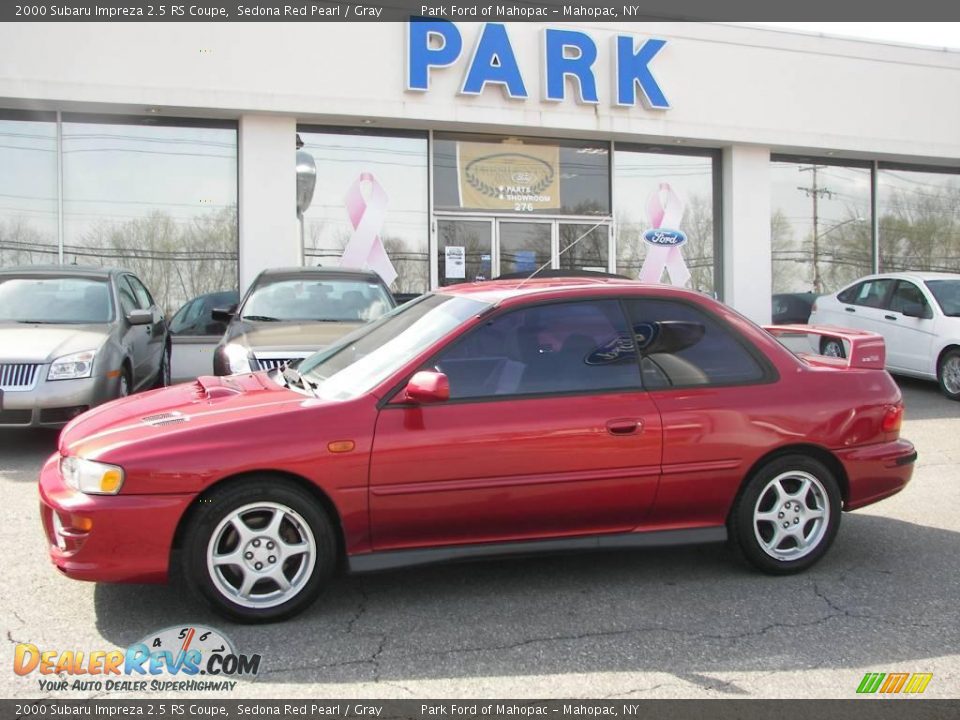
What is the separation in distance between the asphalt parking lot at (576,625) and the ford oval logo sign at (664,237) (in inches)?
392

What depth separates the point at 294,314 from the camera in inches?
331

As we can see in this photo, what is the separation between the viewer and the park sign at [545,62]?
12508 millimetres

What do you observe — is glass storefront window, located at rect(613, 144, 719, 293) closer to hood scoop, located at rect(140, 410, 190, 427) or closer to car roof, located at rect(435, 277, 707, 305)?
car roof, located at rect(435, 277, 707, 305)

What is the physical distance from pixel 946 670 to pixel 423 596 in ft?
7.44

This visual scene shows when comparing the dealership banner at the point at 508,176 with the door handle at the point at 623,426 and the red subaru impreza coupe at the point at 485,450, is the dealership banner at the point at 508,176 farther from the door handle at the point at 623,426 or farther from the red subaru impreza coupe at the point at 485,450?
the door handle at the point at 623,426

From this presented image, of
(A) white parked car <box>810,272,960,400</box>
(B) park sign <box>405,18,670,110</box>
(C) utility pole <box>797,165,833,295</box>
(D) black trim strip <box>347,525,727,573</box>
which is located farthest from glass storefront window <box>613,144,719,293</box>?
(D) black trim strip <box>347,525,727,573</box>

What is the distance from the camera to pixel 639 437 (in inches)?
164

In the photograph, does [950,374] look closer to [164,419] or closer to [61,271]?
[164,419]

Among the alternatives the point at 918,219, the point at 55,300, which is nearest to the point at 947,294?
the point at 918,219

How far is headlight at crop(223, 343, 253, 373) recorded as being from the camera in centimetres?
697

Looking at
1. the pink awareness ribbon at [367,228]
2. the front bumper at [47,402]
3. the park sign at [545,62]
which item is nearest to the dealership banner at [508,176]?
the park sign at [545,62]

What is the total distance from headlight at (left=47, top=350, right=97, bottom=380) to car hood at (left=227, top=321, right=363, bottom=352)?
3.84 ft

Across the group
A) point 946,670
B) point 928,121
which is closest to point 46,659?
point 946,670
